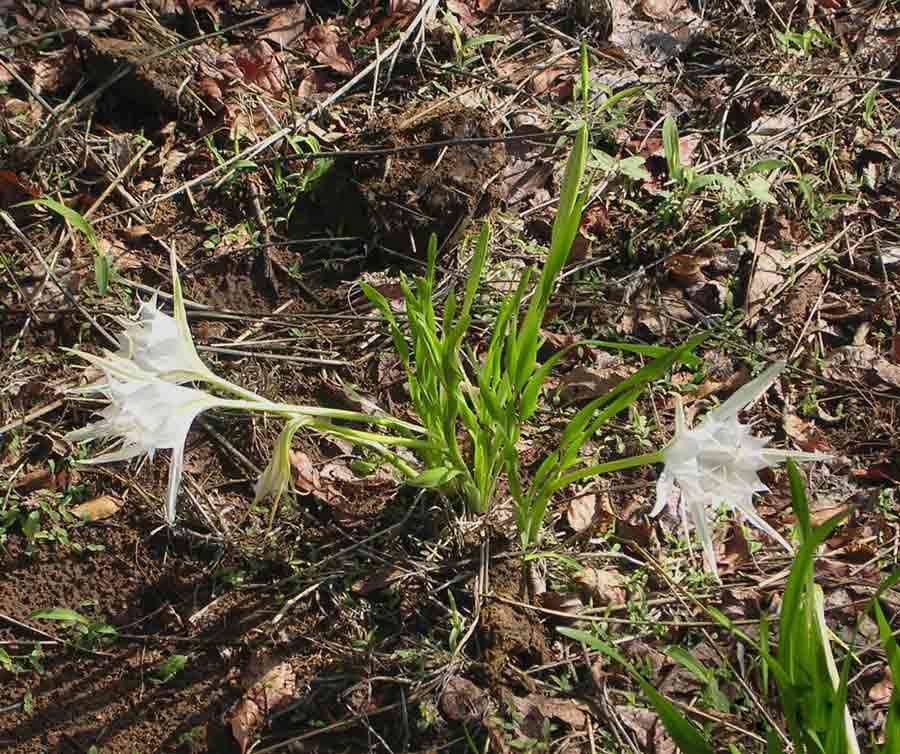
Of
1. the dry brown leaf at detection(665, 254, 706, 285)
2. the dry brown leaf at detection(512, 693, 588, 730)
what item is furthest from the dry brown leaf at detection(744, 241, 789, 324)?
the dry brown leaf at detection(512, 693, 588, 730)

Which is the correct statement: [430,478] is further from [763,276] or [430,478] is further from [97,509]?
[763,276]

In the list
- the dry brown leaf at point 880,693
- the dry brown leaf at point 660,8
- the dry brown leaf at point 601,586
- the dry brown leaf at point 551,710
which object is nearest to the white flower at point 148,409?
the dry brown leaf at point 551,710

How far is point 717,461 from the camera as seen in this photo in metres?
1.25

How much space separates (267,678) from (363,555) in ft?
0.97

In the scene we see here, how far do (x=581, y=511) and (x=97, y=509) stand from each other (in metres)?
1.02

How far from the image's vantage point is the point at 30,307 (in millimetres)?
2061

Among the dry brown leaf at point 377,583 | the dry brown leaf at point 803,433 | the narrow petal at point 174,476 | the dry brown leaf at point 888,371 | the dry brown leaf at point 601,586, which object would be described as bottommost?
the dry brown leaf at point 377,583

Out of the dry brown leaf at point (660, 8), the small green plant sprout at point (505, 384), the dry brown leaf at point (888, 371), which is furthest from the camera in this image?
the dry brown leaf at point (660, 8)

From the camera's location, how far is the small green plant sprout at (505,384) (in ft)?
4.63

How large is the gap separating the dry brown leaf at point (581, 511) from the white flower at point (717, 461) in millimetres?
605

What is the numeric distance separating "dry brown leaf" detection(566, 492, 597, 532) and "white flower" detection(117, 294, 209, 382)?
881 millimetres

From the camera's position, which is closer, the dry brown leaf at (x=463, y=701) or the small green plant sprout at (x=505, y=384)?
the small green plant sprout at (x=505, y=384)

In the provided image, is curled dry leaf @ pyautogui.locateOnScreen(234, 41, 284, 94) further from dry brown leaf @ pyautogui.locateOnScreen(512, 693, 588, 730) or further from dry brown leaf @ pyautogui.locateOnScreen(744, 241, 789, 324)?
dry brown leaf @ pyautogui.locateOnScreen(512, 693, 588, 730)

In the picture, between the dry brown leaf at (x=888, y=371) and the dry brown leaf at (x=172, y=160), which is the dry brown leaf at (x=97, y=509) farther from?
the dry brown leaf at (x=888, y=371)
